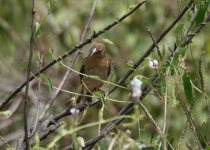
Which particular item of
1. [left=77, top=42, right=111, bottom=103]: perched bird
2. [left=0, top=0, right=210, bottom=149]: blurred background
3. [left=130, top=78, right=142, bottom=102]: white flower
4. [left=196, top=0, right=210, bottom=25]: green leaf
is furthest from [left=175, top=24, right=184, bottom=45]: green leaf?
[left=0, top=0, right=210, bottom=149]: blurred background

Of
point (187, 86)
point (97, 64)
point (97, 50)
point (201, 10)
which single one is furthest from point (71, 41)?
point (187, 86)

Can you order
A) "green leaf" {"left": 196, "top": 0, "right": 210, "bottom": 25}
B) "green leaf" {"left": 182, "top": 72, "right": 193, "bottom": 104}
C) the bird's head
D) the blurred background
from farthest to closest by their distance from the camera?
the blurred background, the bird's head, "green leaf" {"left": 196, "top": 0, "right": 210, "bottom": 25}, "green leaf" {"left": 182, "top": 72, "right": 193, "bottom": 104}

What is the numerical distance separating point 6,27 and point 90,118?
1.30m

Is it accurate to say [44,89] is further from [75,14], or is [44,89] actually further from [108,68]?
[108,68]

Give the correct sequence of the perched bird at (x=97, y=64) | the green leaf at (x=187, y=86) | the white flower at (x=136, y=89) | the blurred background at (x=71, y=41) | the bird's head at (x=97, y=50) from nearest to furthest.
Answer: the white flower at (x=136, y=89), the green leaf at (x=187, y=86), the perched bird at (x=97, y=64), the bird's head at (x=97, y=50), the blurred background at (x=71, y=41)

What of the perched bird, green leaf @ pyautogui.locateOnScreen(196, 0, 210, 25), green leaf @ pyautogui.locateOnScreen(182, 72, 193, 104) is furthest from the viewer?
the perched bird

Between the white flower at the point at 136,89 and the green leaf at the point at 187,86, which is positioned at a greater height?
the white flower at the point at 136,89

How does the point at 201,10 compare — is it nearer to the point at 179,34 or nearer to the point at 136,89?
the point at 179,34

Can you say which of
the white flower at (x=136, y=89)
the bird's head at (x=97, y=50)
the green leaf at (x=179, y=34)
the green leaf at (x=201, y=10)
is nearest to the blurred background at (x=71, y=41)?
the bird's head at (x=97, y=50)

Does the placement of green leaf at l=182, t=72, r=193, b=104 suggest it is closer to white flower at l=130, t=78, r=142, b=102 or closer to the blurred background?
white flower at l=130, t=78, r=142, b=102

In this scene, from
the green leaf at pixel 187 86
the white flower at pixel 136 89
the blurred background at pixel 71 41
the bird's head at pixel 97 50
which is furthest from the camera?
the blurred background at pixel 71 41

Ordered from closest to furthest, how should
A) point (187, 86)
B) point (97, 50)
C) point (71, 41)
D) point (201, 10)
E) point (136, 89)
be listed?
point (136, 89) < point (187, 86) < point (201, 10) < point (97, 50) < point (71, 41)

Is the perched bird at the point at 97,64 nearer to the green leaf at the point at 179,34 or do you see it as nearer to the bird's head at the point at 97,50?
the bird's head at the point at 97,50

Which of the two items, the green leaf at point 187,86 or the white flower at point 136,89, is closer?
the white flower at point 136,89
